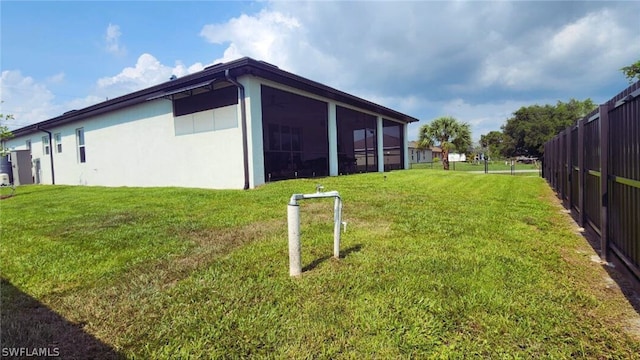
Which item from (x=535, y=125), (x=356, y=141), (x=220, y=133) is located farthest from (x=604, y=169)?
(x=535, y=125)

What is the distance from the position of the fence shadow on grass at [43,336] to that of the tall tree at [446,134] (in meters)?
25.5

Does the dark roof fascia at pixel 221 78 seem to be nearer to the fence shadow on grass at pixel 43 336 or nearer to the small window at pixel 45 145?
the small window at pixel 45 145

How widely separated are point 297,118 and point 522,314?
11890mm

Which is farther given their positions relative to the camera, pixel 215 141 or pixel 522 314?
pixel 215 141

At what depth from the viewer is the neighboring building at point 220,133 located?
10.3m

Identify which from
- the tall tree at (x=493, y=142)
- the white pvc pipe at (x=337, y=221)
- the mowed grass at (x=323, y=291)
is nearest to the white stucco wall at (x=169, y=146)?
the mowed grass at (x=323, y=291)

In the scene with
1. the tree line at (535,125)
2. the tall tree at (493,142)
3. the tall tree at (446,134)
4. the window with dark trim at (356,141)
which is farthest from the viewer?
the tall tree at (493,142)

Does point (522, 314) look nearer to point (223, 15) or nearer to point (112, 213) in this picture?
point (112, 213)

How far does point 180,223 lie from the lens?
553 cm

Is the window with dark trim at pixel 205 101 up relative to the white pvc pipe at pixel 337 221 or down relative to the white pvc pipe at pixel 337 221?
up

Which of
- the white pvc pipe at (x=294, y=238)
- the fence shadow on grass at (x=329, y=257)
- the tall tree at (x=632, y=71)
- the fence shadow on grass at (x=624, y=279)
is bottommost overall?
the fence shadow on grass at (x=624, y=279)

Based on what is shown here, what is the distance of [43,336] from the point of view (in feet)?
6.94

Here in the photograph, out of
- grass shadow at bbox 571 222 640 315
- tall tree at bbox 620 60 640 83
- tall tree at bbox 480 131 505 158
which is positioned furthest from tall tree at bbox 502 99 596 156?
grass shadow at bbox 571 222 640 315

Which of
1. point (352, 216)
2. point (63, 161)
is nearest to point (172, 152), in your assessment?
point (352, 216)
